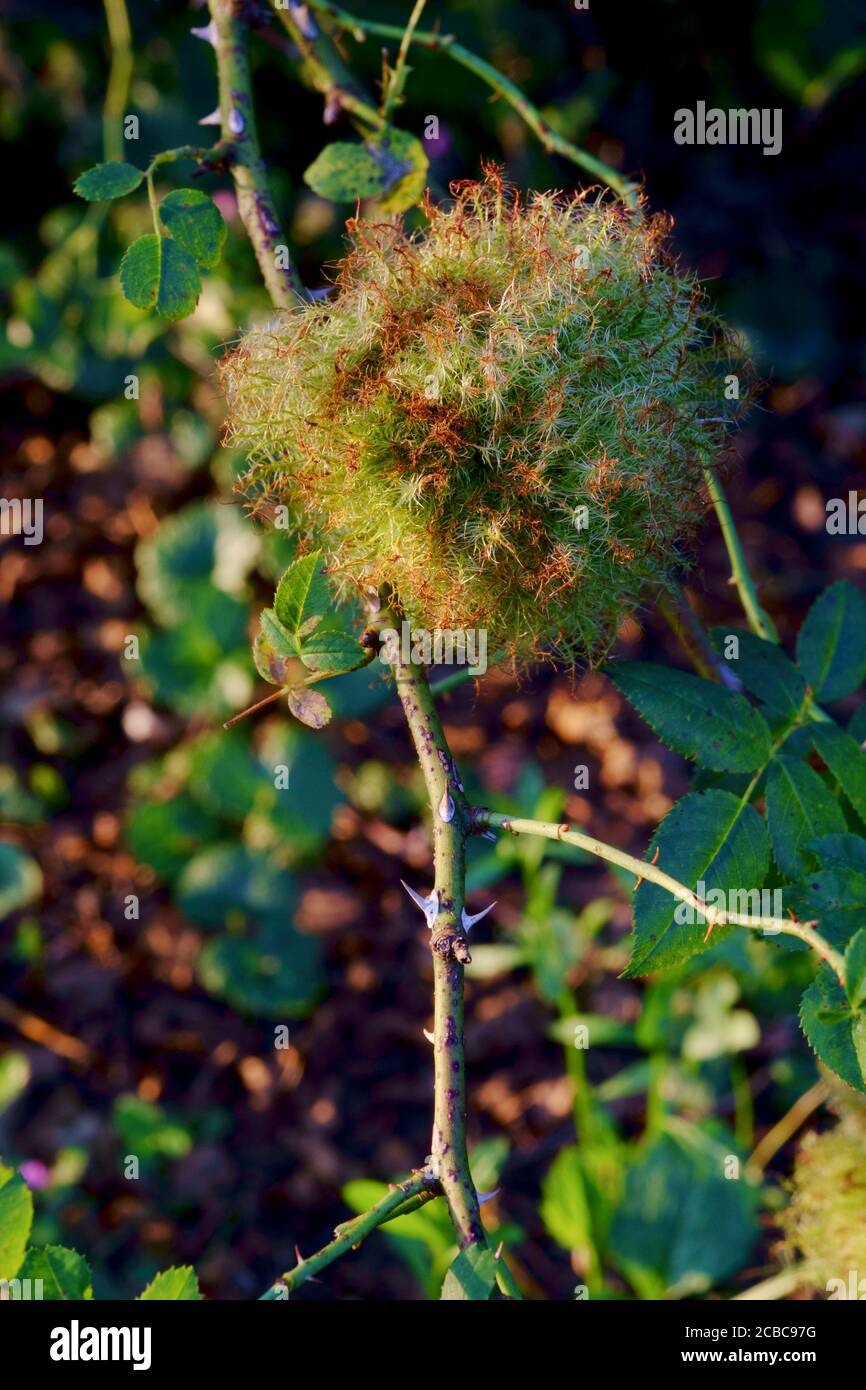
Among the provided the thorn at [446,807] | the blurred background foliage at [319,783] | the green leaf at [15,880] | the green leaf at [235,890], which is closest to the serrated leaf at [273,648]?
the thorn at [446,807]

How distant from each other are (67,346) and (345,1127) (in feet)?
6.04

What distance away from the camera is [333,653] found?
854 millimetres

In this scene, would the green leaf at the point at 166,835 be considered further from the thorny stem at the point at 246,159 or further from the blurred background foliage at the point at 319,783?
the thorny stem at the point at 246,159

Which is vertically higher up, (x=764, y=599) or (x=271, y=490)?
(x=764, y=599)

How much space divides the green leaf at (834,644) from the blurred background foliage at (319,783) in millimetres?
777

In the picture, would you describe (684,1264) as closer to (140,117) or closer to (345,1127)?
(345,1127)

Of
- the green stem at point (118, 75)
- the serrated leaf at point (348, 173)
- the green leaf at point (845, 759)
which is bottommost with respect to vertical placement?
the green leaf at point (845, 759)

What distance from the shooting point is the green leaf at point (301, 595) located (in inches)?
34.5

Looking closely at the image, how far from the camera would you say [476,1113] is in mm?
2240

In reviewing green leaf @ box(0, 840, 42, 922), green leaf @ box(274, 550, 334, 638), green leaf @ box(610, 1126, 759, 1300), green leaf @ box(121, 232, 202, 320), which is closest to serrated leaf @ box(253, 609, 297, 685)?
green leaf @ box(274, 550, 334, 638)

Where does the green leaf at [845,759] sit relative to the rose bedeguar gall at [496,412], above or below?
below

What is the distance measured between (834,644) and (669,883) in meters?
0.50

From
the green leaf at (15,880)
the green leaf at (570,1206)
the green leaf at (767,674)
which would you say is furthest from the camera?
the green leaf at (15,880)
